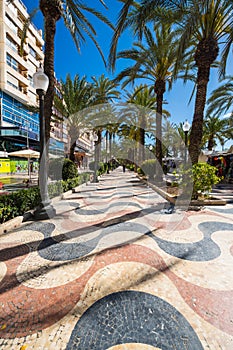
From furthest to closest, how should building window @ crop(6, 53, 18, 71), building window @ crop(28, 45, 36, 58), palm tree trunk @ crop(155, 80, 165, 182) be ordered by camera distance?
building window @ crop(28, 45, 36, 58) < building window @ crop(6, 53, 18, 71) < palm tree trunk @ crop(155, 80, 165, 182)

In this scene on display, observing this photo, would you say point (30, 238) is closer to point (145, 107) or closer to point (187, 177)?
point (187, 177)

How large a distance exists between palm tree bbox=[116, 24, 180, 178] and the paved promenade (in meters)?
8.45

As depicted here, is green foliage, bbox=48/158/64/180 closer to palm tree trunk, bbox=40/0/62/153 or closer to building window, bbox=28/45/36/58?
palm tree trunk, bbox=40/0/62/153

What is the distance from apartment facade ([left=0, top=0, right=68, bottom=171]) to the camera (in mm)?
22688

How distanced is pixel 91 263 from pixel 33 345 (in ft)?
4.32

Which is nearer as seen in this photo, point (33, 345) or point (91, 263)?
point (33, 345)

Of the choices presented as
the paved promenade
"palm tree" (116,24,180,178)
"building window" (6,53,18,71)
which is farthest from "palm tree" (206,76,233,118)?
"building window" (6,53,18,71)

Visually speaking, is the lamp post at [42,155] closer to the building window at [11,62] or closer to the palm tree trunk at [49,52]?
the palm tree trunk at [49,52]

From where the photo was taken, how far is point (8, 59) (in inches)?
968

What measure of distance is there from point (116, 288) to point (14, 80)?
110 ft

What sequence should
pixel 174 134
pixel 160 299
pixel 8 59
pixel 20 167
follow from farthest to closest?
pixel 174 134 < pixel 20 167 < pixel 8 59 < pixel 160 299

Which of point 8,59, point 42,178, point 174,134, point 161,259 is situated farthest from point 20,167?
point 174,134

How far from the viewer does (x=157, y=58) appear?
10.0 m

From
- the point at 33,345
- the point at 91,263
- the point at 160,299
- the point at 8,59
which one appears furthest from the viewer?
the point at 8,59
